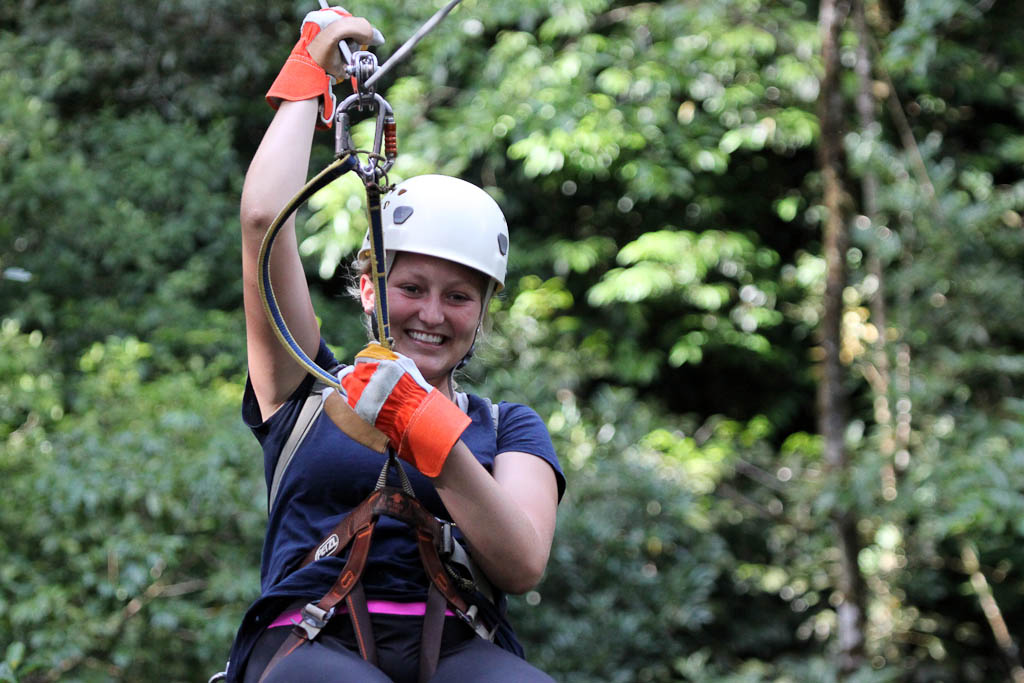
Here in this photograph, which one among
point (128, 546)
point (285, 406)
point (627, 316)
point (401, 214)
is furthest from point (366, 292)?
point (627, 316)

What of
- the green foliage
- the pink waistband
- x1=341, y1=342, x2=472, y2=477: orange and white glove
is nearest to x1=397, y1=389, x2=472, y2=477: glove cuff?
x1=341, y1=342, x2=472, y2=477: orange and white glove

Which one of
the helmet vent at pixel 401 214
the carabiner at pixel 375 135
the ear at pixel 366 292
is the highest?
the carabiner at pixel 375 135

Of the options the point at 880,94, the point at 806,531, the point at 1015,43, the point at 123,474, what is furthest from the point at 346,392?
the point at 1015,43

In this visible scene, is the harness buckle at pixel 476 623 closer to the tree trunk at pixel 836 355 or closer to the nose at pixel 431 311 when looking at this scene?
the nose at pixel 431 311

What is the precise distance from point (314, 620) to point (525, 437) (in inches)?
20.5

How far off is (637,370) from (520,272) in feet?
3.44

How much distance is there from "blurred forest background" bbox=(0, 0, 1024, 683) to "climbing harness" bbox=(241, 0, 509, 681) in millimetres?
3074

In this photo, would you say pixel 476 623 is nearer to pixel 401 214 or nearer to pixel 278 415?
pixel 278 415

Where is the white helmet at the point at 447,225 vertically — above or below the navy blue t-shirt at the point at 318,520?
above

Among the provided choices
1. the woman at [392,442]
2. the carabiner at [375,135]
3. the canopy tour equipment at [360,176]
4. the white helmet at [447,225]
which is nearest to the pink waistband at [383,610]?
the woman at [392,442]

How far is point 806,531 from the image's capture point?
→ 678 cm

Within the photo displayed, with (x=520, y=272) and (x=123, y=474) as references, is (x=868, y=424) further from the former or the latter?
(x=123, y=474)

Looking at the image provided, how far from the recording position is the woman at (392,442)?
185cm

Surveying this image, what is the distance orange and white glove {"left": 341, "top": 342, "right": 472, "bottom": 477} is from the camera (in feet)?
5.76
